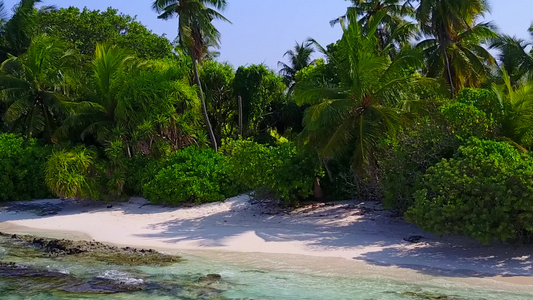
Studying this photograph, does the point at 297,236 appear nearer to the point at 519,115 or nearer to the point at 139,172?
the point at 519,115

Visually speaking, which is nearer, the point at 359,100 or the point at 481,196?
the point at 481,196

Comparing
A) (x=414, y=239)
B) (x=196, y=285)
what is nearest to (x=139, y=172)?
(x=196, y=285)

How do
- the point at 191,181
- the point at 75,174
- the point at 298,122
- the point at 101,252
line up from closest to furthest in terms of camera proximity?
the point at 101,252 → the point at 191,181 → the point at 75,174 → the point at 298,122

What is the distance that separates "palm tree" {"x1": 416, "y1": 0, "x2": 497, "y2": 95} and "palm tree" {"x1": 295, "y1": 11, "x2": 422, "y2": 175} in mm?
7499

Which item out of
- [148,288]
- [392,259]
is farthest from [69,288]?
[392,259]

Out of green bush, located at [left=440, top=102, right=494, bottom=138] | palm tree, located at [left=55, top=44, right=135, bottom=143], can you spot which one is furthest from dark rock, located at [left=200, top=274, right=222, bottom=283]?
palm tree, located at [left=55, top=44, right=135, bottom=143]

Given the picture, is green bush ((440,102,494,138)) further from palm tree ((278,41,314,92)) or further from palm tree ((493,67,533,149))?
palm tree ((278,41,314,92))

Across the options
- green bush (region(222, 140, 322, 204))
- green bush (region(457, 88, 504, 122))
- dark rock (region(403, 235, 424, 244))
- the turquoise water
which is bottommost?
the turquoise water

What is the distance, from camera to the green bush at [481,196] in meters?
9.94

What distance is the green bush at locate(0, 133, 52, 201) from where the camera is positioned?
19750 millimetres

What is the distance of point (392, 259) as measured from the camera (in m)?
10.9

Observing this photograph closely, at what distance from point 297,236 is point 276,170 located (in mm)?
2706

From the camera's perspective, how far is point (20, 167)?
19969 mm

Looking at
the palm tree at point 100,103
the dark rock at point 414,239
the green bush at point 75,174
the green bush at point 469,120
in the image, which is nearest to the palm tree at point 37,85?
the palm tree at point 100,103
